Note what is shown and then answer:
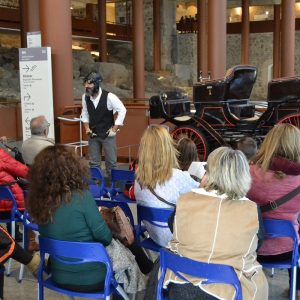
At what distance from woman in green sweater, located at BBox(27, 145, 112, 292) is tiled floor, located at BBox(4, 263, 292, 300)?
0.85m

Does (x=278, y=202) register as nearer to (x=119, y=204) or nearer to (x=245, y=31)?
(x=119, y=204)

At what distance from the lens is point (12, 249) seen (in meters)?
2.76

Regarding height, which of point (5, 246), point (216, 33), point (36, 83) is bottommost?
point (5, 246)

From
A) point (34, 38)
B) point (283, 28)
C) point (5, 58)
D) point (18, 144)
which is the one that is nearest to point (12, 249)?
point (34, 38)

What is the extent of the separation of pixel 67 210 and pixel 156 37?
75.0 feet

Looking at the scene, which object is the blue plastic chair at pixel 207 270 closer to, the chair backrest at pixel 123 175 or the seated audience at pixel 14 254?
the seated audience at pixel 14 254

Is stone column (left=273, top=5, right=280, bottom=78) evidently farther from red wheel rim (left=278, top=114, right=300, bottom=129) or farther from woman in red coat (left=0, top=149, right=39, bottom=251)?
woman in red coat (left=0, top=149, right=39, bottom=251)

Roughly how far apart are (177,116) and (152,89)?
15.9 meters

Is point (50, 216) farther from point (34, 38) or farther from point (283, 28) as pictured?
point (283, 28)

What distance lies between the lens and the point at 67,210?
2611 mm

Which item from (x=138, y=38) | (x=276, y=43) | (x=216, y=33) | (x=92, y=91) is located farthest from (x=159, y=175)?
(x=276, y=43)

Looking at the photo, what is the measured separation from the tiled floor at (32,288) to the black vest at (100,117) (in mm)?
2740

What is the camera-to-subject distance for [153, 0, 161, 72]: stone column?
79.4 ft

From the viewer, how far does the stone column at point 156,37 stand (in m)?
24.2
